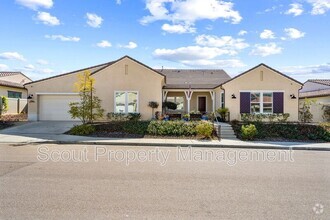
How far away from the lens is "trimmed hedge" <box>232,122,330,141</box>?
15.0 meters

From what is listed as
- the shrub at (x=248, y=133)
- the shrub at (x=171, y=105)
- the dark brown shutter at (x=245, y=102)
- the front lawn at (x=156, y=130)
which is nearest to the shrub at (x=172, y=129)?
the front lawn at (x=156, y=130)

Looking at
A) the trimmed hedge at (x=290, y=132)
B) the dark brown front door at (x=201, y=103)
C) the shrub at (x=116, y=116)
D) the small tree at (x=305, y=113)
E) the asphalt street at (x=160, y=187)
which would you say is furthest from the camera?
the dark brown front door at (x=201, y=103)

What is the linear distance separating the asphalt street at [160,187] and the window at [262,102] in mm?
10166

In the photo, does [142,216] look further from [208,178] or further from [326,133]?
[326,133]

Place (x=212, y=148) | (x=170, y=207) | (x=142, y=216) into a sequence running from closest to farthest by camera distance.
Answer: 1. (x=142, y=216)
2. (x=170, y=207)
3. (x=212, y=148)

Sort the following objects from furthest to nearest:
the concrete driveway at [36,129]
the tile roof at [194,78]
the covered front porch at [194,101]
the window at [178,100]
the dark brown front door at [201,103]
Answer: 1. the dark brown front door at [201,103]
2. the window at [178,100]
3. the covered front porch at [194,101]
4. the tile roof at [194,78]
5. the concrete driveway at [36,129]

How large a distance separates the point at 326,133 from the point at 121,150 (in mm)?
11978

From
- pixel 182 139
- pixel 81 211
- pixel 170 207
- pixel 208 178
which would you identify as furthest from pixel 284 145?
pixel 81 211

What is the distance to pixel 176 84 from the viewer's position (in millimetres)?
22609

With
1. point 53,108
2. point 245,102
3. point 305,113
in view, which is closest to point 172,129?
point 245,102

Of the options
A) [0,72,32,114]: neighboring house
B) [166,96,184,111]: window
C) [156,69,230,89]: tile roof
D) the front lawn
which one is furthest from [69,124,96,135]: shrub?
[0,72,32,114]: neighboring house

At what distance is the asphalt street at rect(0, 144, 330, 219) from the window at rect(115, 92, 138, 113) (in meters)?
10.2

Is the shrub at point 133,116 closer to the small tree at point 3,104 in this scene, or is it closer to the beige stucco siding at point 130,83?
the beige stucco siding at point 130,83

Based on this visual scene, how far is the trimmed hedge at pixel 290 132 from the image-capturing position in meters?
15.0
